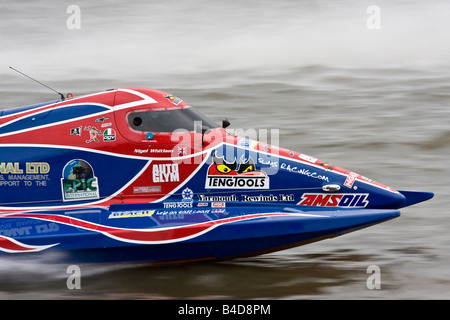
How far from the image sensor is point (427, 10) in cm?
2083

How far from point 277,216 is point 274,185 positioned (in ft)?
1.36

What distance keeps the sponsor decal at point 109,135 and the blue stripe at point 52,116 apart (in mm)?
246

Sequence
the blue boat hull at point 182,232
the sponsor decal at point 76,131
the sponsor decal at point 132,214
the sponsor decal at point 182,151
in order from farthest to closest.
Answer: the sponsor decal at point 76,131, the sponsor decal at point 182,151, the sponsor decal at point 132,214, the blue boat hull at point 182,232

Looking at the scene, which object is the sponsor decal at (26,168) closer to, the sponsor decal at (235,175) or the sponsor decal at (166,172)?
the sponsor decal at (166,172)

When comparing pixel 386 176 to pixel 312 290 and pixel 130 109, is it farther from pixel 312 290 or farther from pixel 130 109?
pixel 130 109

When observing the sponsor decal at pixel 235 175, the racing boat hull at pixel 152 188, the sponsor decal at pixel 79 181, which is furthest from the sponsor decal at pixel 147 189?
the sponsor decal at pixel 235 175

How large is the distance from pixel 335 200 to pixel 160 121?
79.3 inches

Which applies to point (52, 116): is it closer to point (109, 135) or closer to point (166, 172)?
point (109, 135)

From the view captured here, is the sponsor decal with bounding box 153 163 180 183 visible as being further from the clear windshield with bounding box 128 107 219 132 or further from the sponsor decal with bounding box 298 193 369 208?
the sponsor decal with bounding box 298 193 369 208

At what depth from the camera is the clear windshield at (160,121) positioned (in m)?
6.93

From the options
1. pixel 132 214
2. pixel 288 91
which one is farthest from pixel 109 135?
pixel 288 91

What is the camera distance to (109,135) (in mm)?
6898

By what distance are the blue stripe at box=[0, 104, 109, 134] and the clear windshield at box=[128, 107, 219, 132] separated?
0.35 meters

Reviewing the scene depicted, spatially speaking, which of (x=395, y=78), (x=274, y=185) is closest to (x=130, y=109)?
(x=274, y=185)
